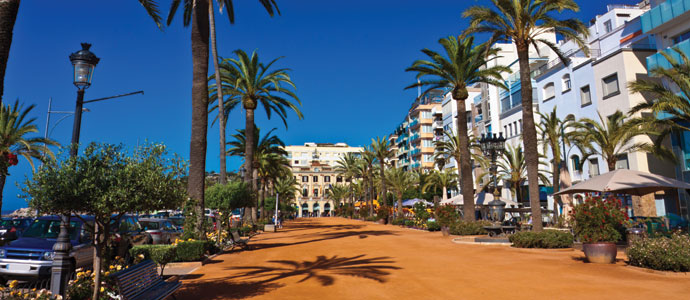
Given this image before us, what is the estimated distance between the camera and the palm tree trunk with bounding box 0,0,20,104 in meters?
5.66

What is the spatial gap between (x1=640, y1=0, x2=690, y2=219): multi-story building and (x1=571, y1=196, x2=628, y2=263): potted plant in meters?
15.1

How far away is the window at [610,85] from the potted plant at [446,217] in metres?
14.1

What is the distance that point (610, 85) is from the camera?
30062 mm

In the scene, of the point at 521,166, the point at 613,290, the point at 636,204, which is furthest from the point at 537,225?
the point at 521,166

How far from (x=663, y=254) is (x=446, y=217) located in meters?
15.8

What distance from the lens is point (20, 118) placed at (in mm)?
27891

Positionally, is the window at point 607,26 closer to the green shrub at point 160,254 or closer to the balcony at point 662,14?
the balcony at point 662,14

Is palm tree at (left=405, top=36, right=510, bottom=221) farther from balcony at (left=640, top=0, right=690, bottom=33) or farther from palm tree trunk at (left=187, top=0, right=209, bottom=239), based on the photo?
palm tree trunk at (left=187, top=0, right=209, bottom=239)

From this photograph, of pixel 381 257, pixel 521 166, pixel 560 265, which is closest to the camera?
pixel 560 265

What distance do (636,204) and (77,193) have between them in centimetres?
3048

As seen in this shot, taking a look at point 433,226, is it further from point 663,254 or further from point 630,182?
point 663,254

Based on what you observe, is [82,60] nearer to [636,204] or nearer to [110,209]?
[110,209]

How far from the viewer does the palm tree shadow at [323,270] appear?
10.7m

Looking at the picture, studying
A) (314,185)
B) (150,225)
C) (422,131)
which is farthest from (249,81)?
(314,185)
